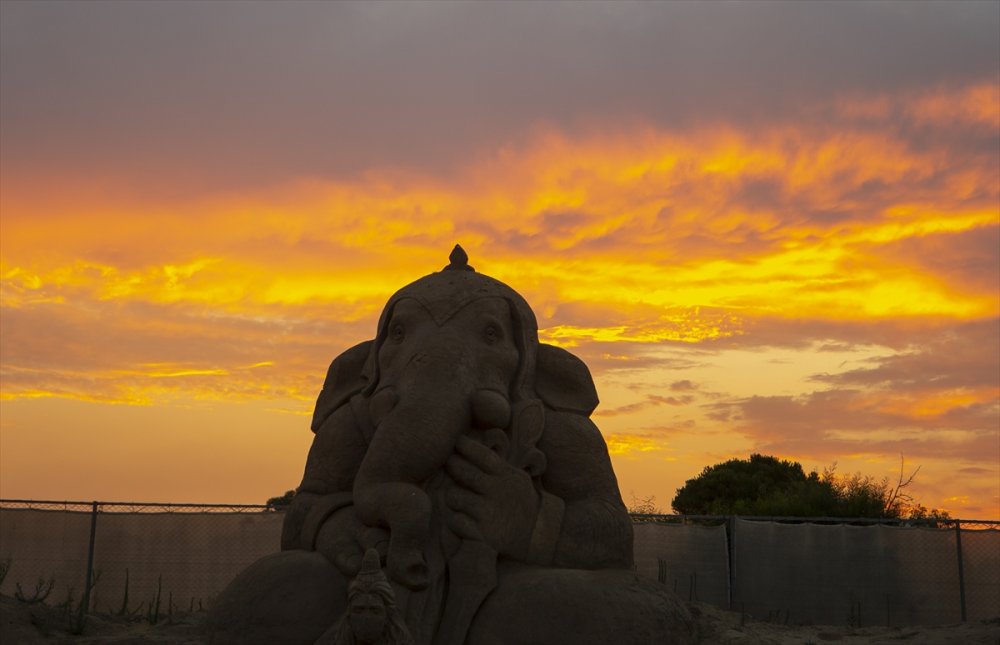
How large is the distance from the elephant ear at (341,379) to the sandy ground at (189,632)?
210cm

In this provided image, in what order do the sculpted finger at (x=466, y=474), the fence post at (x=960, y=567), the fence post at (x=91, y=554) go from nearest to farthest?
the sculpted finger at (x=466, y=474), the fence post at (x=91, y=554), the fence post at (x=960, y=567)

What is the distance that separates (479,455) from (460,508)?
36 cm

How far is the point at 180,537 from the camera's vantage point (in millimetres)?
15109

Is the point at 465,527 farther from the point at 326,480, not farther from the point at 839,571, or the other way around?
the point at 839,571

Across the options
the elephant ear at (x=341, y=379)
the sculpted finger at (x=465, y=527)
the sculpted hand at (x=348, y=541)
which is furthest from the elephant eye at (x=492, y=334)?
the sculpted hand at (x=348, y=541)

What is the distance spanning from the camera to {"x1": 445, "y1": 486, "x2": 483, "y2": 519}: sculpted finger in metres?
7.26

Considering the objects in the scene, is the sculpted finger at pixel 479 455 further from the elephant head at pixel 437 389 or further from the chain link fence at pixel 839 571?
the chain link fence at pixel 839 571

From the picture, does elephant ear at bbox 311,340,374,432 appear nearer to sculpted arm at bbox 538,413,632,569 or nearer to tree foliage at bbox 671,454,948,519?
sculpted arm at bbox 538,413,632,569

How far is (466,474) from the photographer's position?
7.35m

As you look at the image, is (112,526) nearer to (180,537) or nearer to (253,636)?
(180,537)

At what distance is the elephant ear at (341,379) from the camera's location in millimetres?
8422

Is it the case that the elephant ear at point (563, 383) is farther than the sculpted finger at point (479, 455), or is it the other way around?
the elephant ear at point (563, 383)

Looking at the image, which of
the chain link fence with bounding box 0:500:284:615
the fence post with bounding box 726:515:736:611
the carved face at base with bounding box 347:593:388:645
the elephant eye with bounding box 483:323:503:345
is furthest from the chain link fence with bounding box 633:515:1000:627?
the carved face at base with bounding box 347:593:388:645

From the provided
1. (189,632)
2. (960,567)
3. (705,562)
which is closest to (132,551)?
(189,632)
